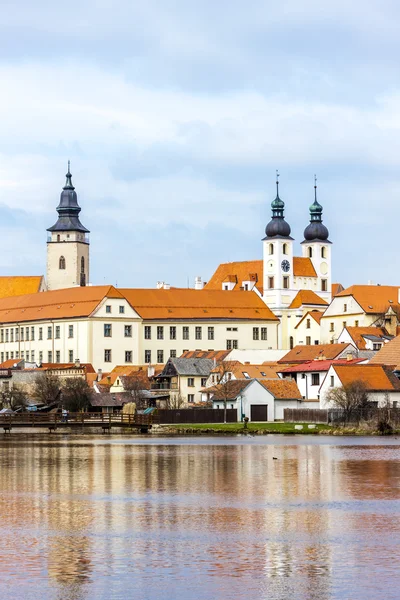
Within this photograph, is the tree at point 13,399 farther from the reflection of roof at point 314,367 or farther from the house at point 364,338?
the house at point 364,338

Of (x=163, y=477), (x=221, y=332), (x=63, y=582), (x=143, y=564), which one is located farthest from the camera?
(x=221, y=332)

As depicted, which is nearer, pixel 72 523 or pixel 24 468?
pixel 72 523

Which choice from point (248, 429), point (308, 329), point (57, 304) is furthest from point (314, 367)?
point (57, 304)

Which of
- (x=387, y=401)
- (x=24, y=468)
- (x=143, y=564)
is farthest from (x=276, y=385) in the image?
(x=143, y=564)

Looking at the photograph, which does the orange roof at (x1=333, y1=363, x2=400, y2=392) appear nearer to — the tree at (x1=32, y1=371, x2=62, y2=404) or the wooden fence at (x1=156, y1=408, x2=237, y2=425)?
the wooden fence at (x1=156, y1=408, x2=237, y2=425)

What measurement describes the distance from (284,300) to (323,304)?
5.39 m

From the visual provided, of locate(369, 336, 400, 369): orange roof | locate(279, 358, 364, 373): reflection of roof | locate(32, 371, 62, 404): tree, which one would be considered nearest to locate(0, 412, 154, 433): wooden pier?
locate(279, 358, 364, 373): reflection of roof

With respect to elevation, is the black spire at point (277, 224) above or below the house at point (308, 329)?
above

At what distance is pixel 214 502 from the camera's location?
3725cm

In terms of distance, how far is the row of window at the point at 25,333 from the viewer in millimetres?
169250

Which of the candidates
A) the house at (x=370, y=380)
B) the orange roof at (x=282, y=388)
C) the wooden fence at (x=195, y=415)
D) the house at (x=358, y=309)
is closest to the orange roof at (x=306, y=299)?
the house at (x=358, y=309)

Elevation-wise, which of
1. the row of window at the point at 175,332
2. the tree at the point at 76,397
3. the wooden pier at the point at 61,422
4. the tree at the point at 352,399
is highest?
the row of window at the point at 175,332

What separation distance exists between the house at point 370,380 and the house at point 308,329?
7010 cm

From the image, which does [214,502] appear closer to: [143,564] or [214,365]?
[143,564]
